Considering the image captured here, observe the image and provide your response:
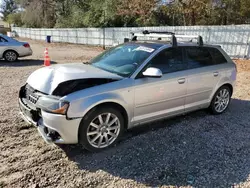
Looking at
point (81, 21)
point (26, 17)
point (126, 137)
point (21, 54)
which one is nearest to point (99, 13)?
point (81, 21)

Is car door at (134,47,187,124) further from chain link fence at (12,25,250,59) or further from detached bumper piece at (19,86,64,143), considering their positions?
chain link fence at (12,25,250,59)

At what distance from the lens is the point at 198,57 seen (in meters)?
4.58

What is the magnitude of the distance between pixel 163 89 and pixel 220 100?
5.88 ft

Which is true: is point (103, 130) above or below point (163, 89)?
below

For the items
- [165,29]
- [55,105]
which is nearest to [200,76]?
[55,105]

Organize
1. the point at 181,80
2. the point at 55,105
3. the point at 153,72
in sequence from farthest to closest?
1. the point at 181,80
2. the point at 153,72
3. the point at 55,105

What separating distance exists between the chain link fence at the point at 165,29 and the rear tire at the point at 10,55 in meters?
8.20

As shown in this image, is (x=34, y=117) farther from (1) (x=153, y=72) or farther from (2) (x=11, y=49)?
(2) (x=11, y=49)

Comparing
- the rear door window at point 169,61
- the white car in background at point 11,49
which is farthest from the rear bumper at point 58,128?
the white car in background at point 11,49

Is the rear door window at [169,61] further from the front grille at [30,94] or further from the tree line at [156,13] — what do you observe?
the tree line at [156,13]

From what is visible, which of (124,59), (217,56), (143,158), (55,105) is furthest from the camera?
(217,56)

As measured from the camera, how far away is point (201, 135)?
4062mm

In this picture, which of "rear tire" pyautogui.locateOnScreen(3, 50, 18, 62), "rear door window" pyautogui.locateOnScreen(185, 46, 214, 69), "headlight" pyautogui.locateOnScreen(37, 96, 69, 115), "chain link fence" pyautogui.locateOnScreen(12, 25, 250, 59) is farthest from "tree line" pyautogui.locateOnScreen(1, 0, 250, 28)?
"headlight" pyautogui.locateOnScreen(37, 96, 69, 115)

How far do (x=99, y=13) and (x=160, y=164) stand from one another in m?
25.3
